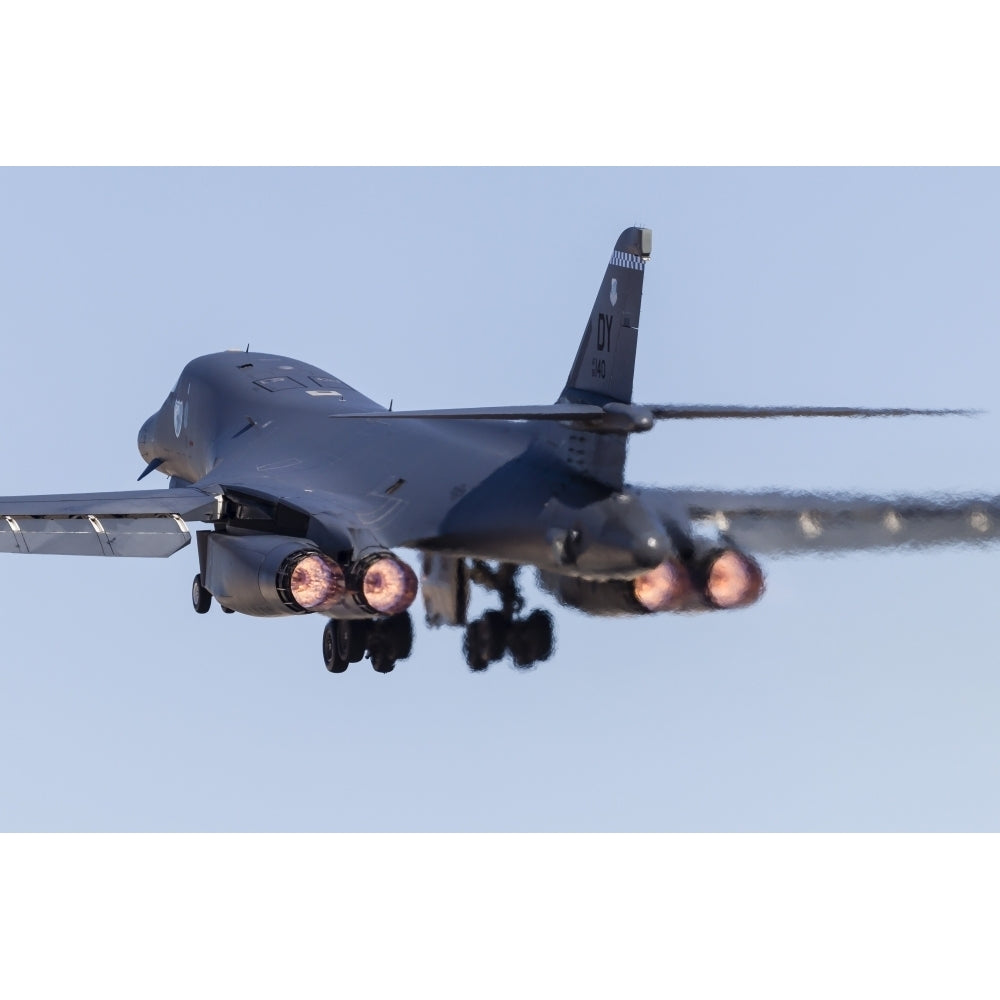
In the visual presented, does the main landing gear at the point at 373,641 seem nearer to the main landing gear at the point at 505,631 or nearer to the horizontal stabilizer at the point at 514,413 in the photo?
the main landing gear at the point at 505,631

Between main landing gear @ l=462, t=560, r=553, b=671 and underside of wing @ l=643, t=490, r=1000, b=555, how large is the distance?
3.86 meters

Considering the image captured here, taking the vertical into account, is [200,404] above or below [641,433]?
above

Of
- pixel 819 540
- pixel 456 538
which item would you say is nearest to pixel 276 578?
pixel 456 538

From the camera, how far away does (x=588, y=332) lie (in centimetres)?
3031

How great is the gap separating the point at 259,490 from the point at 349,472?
1624 millimetres

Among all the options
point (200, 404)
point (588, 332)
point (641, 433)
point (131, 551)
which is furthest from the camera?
point (200, 404)

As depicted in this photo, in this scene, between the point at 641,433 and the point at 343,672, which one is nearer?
the point at 641,433

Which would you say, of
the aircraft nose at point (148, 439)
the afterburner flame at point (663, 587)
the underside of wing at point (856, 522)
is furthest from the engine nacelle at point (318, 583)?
the aircraft nose at point (148, 439)

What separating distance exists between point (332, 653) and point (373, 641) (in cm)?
72

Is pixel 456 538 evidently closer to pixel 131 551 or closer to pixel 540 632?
pixel 540 632

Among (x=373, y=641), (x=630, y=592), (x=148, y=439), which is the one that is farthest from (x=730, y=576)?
(x=148, y=439)

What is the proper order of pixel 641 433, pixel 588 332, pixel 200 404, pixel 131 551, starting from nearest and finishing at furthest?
pixel 641 433 → pixel 588 332 → pixel 131 551 → pixel 200 404

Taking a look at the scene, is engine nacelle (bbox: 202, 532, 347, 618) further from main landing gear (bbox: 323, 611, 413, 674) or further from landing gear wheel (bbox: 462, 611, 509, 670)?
landing gear wheel (bbox: 462, 611, 509, 670)

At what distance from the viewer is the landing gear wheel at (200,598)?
35.9 metres
